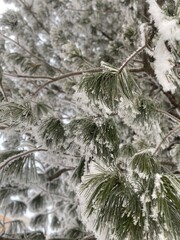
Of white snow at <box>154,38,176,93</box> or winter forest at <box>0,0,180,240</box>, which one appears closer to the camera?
winter forest at <box>0,0,180,240</box>

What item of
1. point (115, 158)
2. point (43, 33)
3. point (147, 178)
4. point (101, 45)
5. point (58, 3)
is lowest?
point (147, 178)

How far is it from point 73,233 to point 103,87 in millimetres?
2102

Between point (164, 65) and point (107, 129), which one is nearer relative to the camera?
point (164, 65)

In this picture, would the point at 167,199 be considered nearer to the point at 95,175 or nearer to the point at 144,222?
the point at 144,222

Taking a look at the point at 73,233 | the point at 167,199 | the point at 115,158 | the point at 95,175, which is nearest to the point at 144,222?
the point at 167,199

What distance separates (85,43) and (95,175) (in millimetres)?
2533

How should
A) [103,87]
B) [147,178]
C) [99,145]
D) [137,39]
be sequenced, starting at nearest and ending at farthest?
[147,178] → [103,87] → [99,145] → [137,39]

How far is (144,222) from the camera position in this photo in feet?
2.31

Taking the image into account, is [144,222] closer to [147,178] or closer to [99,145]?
[147,178]

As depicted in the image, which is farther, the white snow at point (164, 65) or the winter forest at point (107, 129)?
the white snow at point (164, 65)

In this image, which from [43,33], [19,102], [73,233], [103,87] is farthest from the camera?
[43,33]

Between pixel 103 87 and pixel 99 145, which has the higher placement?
pixel 103 87

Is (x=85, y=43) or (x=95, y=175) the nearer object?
(x=95, y=175)

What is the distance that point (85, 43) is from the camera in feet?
10.5
